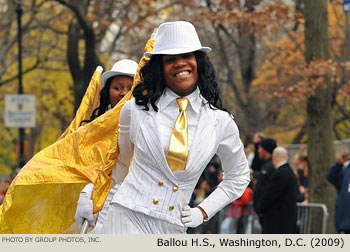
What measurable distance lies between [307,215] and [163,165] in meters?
10.5

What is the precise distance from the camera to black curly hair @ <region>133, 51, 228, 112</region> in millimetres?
5500

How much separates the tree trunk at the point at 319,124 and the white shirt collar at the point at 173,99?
417 inches

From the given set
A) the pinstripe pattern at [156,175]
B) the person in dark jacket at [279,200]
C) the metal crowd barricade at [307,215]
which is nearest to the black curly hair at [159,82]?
the pinstripe pattern at [156,175]

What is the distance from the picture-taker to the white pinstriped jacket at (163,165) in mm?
5309

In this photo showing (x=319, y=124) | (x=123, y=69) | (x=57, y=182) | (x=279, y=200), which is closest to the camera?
(x=57, y=182)

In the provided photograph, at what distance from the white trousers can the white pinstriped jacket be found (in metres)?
0.03

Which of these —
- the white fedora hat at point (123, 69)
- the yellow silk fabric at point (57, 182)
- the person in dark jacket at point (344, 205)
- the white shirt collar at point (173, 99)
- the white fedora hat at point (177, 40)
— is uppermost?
the white fedora hat at point (177, 40)

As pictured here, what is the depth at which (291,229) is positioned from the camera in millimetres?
12406

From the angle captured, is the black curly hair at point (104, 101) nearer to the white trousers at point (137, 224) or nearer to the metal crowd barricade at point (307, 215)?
the white trousers at point (137, 224)

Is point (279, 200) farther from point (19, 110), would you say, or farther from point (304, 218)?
point (19, 110)

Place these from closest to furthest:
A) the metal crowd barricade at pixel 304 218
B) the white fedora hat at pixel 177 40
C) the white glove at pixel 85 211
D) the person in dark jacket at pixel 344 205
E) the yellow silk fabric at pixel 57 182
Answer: the white fedora hat at pixel 177 40 → the white glove at pixel 85 211 → the yellow silk fabric at pixel 57 182 → the person in dark jacket at pixel 344 205 → the metal crowd barricade at pixel 304 218

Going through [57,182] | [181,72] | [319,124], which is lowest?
[319,124]

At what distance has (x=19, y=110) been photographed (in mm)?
26859

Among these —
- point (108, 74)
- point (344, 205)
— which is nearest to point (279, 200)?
point (344, 205)
